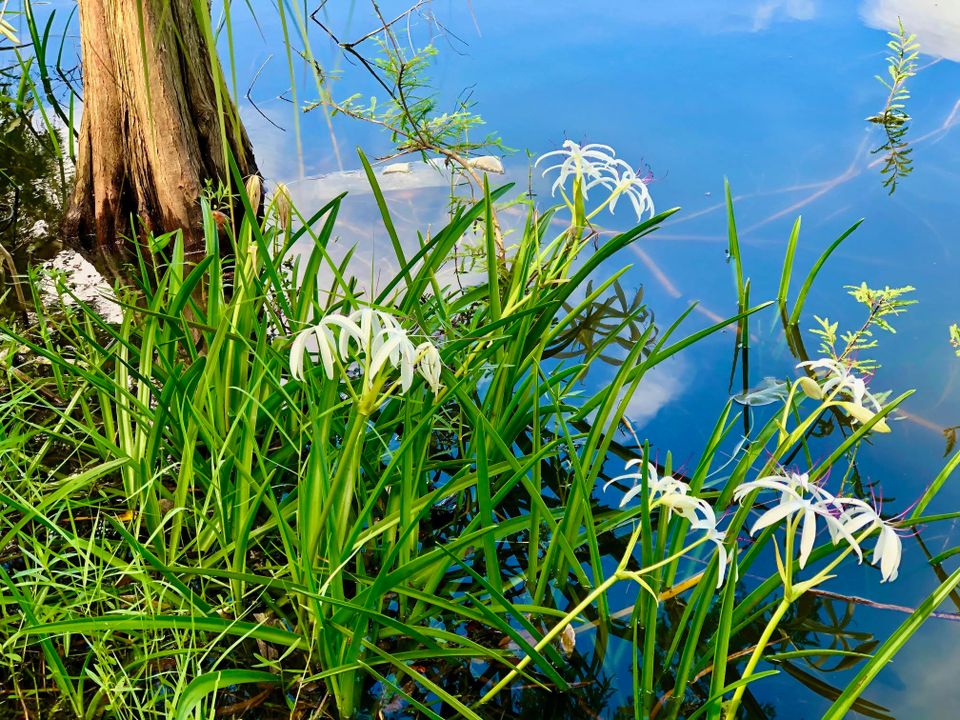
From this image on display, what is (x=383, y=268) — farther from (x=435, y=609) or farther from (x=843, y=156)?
(x=843, y=156)

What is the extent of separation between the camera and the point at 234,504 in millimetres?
1441

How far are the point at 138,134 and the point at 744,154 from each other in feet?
5.77

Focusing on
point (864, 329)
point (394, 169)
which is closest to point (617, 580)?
point (864, 329)

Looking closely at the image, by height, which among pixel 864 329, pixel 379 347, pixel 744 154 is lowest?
pixel 864 329

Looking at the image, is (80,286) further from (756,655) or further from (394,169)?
(756,655)

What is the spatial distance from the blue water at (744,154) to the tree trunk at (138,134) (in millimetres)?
333

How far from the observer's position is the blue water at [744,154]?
73.2 inches

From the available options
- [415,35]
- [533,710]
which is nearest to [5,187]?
[415,35]

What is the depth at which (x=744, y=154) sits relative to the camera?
2.78 metres

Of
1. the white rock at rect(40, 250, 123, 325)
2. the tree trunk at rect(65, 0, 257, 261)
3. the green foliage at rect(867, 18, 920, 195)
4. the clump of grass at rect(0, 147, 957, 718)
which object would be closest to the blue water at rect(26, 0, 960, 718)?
the green foliage at rect(867, 18, 920, 195)

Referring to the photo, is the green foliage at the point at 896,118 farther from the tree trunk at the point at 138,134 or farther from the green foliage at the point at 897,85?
the tree trunk at the point at 138,134

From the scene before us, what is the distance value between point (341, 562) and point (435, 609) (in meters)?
0.18

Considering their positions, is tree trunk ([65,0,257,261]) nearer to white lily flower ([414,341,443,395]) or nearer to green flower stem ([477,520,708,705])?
white lily flower ([414,341,443,395])

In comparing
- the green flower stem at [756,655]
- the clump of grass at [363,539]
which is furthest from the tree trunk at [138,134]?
the green flower stem at [756,655]
